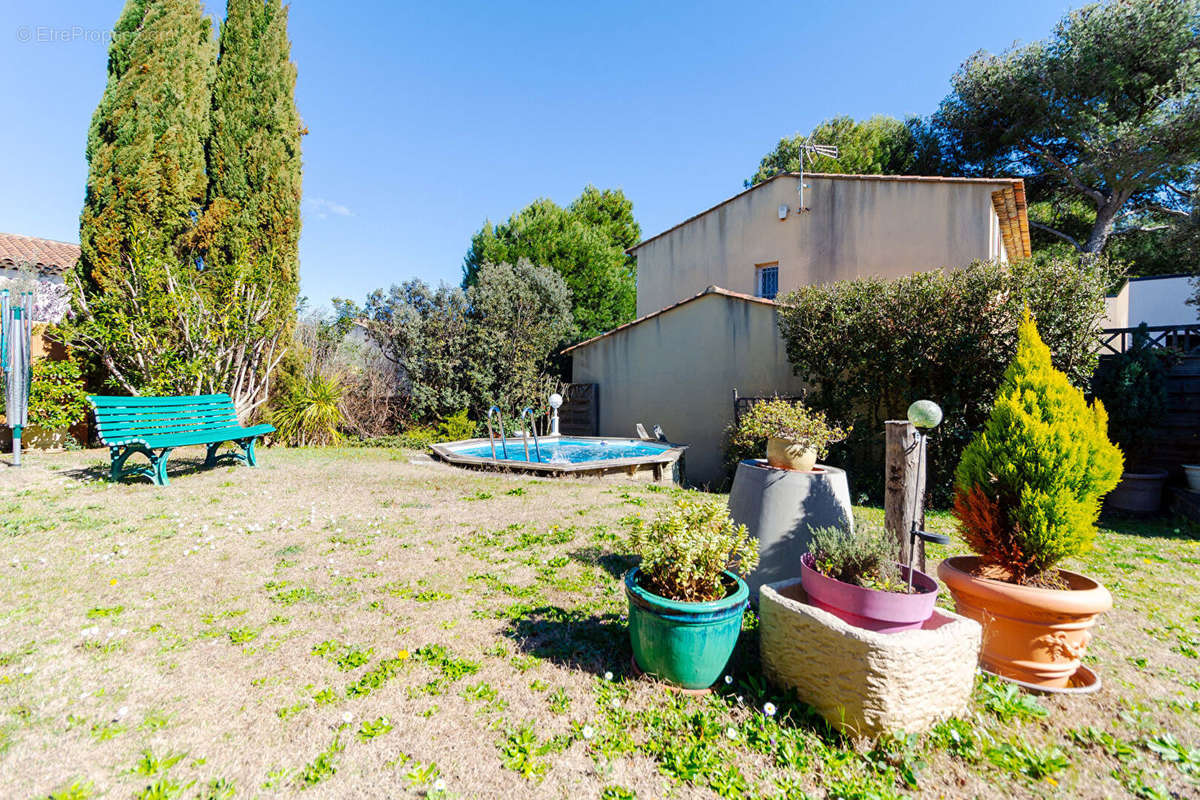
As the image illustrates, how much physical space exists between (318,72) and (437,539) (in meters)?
11.5

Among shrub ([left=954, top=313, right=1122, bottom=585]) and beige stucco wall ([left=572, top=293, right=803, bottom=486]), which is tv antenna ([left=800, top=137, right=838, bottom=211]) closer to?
beige stucco wall ([left=572, top=293, right=803, bottom=486])

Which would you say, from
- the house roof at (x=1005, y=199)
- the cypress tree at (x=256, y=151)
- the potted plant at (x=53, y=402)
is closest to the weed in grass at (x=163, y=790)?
the potted plant at (x=53, y=402)

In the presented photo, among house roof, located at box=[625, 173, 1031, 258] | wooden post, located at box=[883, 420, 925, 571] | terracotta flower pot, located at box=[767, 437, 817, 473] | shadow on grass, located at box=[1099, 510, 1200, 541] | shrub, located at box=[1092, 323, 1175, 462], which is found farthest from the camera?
house roof, located at box=[625, 173, 1031, 258]

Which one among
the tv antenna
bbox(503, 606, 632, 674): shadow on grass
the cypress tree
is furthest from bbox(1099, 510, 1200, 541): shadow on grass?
the cypress tree

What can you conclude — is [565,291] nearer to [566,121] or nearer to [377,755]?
[566,121]

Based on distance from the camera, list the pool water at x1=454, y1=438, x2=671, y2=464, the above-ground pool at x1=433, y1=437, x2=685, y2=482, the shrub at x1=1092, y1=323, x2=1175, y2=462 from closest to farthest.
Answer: the shrub at x1=1092, y1=323, x2=1175, y2=462, the above-ground pool at x1=433, y1=437, x2=685, y2=482, the pool water at x1=454, y1=438, x2=671, y2=464

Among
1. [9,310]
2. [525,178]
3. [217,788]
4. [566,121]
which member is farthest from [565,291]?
[217,788]

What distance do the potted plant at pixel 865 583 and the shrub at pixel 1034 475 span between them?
2.35 ft

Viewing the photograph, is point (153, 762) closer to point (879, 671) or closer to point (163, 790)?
point (163, 790)

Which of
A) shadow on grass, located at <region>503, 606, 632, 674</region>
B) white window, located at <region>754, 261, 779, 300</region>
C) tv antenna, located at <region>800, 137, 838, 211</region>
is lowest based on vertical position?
shadow on grass, located at <region>503, 606, 632, 674</region>

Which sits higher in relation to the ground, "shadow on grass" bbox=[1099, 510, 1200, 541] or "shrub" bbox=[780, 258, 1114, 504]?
"shrub" bbox=[780, 258, 1114, 504]

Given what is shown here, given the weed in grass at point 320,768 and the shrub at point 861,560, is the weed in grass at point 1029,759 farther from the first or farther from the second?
the weed in grass at point 320,768

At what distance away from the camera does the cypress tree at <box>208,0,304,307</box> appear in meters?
10.1

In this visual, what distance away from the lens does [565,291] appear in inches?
632
